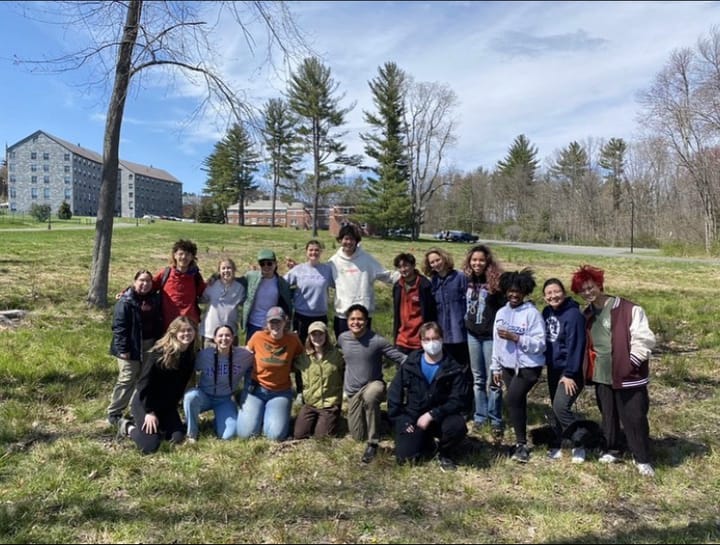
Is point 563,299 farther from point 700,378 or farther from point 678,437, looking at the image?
point 700,378

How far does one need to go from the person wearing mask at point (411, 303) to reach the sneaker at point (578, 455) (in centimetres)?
155

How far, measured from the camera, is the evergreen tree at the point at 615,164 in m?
54.1

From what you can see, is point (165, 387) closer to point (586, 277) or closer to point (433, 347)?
point (433, 347)

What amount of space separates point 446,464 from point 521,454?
26.3 inches

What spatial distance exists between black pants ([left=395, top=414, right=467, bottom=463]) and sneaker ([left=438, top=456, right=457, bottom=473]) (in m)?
0.04

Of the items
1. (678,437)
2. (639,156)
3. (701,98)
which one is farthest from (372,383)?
(639,156)

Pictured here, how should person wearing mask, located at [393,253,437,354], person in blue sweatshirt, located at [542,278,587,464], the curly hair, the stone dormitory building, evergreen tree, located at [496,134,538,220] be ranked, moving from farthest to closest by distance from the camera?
the stone dormitory building < evergreen tree, located at [496,134,538,220] < person wearing mask, located at [393,253,437,354] < the curly hair < person in blue sweatshirt, located at [542,278,587,464]

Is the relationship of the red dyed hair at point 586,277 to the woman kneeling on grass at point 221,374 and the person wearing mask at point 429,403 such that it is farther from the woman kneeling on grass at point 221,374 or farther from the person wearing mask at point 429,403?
the woman kneeling on grass at point 221,374

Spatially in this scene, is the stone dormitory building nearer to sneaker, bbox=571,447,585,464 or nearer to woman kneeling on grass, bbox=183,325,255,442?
woman kneeling on grass, bbox=183,325,255,442

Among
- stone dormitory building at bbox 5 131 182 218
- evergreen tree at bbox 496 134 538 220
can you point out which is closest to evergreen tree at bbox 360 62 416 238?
evergreen tree at bbox 496 134 538 220

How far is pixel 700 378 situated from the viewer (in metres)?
6.14

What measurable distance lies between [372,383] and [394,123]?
1634 inches

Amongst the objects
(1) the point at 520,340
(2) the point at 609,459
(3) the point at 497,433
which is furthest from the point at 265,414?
(2) the point at 609,459

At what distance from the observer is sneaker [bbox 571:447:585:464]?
13.0 ft
